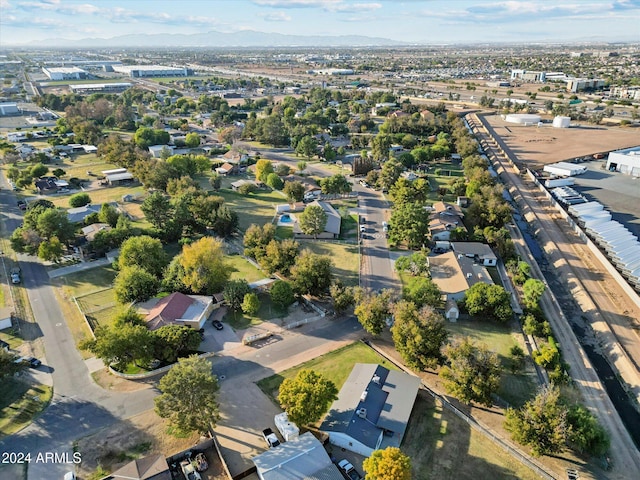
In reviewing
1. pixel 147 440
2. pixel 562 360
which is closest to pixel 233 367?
pixel 147 440

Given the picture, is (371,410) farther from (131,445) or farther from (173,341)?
(173,341)

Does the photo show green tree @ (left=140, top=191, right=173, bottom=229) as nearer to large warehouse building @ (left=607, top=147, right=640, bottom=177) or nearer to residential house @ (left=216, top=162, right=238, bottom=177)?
residential house @ (left=216, top=162, right=238, bottom=177)

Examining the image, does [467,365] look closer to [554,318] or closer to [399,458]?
[399,458]

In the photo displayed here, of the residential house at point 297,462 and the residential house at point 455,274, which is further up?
the residential house at point 455,274

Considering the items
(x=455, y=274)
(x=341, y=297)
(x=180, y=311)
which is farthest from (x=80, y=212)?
(x=455, y=274)

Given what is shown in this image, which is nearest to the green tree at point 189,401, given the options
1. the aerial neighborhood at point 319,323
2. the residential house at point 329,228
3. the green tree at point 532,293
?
the aerial neighborhood at point 319,323

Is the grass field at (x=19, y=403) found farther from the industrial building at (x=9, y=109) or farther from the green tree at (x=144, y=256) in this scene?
the industrial building at (x=9, y=109)

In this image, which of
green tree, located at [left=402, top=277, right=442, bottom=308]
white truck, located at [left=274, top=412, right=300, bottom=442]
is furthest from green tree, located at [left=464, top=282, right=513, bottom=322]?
white truck, located at [left=274, top=412, right=300, bottom=442]

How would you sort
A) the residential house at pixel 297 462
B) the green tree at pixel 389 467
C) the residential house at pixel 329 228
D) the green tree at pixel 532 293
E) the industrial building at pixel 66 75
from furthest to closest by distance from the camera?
the industrial building at pixel 66 75 → the residential house at pixel 329 228 → the green tree at pixel 532 293 → the residential house at pixel 297 462 → the green tree at pixel 389 467
